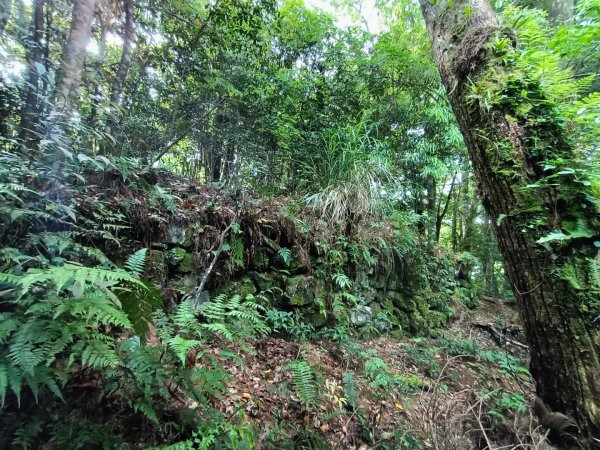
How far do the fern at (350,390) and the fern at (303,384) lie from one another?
36cm

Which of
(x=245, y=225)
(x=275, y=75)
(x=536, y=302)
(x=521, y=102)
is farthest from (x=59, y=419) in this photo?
(x=275, y=75)

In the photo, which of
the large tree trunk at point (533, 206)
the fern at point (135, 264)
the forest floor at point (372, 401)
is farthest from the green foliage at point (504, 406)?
the fern at point (135, 264)

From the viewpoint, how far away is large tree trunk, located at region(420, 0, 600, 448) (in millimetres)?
1283

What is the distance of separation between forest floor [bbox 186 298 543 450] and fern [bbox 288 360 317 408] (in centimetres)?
7

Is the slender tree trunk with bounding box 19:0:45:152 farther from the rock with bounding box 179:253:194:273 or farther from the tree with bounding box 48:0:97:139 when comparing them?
the rock with bounding box 179:253:194:273

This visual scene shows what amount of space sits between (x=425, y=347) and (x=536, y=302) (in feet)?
10.3

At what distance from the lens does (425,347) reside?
4145mm

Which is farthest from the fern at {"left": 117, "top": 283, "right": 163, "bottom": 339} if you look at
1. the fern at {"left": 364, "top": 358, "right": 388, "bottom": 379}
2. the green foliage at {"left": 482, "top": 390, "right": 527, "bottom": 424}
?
the fern at {"left": 364, "top": 358, "right": 388, "bottom": 379}

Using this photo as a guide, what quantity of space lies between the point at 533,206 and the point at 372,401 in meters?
2.21

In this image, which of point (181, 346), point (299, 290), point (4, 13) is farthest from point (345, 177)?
point (4, 13)

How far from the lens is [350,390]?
2568 millimetres

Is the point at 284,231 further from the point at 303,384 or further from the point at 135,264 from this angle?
the point at 135,264

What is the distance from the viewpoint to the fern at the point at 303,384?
88.8 inches

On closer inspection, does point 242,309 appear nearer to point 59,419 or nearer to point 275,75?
point 59,419
